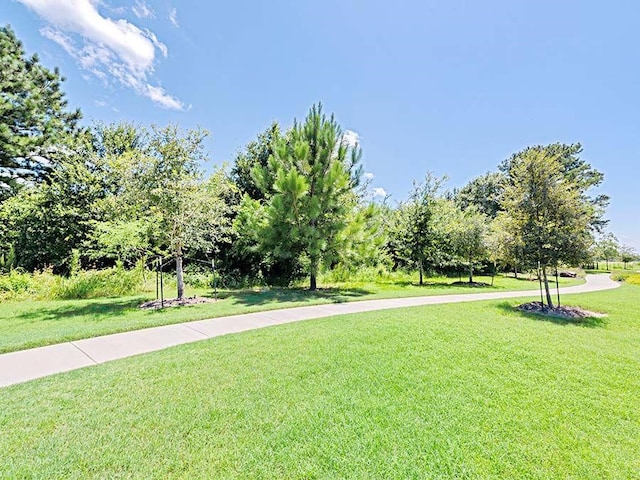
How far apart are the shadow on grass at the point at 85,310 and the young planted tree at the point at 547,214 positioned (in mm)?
11267

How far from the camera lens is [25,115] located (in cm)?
1139

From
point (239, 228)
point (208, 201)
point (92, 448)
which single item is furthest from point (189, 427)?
point (239, 228)

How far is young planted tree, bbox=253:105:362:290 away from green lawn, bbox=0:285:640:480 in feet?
24.1

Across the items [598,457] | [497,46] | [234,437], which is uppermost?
[497,46]

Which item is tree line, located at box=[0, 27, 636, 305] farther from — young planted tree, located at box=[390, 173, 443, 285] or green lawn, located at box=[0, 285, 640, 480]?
green lawn, located at box=[0, 285, 640, 480]

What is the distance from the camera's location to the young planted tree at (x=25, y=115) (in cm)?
1095

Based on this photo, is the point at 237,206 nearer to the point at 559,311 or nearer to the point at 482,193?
the point at 559,311

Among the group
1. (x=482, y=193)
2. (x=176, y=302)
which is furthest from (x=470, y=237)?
(x=482, y=193)

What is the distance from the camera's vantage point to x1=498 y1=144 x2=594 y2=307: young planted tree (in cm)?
845

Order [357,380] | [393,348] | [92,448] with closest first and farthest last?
1. [92,448]
2. [357,380]
3. [393,348]

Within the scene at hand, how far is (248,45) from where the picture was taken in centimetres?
1084

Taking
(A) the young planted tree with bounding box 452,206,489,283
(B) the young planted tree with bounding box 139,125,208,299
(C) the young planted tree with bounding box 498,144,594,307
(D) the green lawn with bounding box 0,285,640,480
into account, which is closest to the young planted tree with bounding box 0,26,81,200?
(B) the young planted tree with bounding box 139,125,208,299

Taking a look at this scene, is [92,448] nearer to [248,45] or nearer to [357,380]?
[357,380]

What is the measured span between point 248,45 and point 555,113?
12340 mm
